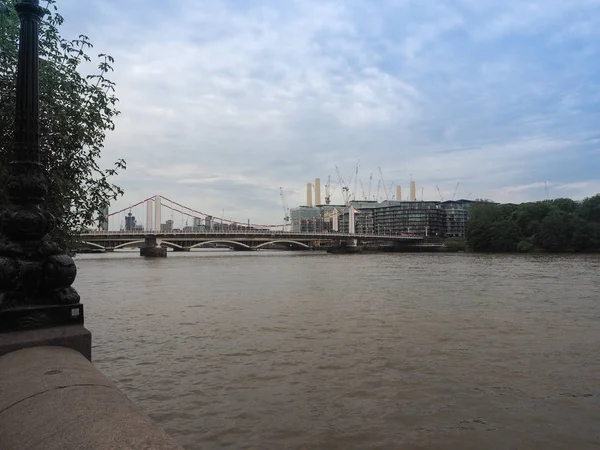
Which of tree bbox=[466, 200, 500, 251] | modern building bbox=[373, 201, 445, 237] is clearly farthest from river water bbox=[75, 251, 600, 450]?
modern building bbox=[373, 201, 445, 237]

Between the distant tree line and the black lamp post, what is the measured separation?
288 feet

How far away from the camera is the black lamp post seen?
13.6 feet

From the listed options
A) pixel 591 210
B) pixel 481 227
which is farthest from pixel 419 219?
pixel 591 210

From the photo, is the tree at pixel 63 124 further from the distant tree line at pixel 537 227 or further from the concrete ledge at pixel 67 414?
the distant tree line at pixel 537 227

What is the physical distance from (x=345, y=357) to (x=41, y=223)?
6.64 meters

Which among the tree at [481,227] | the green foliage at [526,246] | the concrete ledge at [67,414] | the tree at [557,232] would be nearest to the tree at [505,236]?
the tree at [481,227]

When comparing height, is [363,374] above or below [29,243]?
below

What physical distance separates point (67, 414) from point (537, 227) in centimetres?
9729

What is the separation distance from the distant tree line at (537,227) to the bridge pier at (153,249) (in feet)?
207

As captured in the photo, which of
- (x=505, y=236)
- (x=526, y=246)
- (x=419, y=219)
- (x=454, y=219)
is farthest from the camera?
(x=454, y=219)

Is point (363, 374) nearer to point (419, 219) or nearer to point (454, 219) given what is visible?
point (419, 219)

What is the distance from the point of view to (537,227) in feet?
288

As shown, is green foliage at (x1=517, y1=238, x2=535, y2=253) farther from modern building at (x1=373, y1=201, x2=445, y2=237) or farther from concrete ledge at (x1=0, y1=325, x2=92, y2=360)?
modern building at (x1=373, y1=201, x2=445, y2=237)

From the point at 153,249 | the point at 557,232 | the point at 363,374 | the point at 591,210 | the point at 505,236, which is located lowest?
→ the point at 363,374
